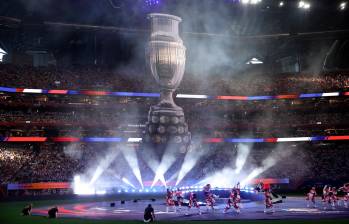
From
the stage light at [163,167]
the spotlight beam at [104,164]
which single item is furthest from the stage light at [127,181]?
the spotlight beam at [104,164]

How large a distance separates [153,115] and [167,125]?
1462 millimetres

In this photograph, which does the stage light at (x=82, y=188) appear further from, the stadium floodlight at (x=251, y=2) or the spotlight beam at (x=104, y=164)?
the stadium floodlight at (x=251, y=2)

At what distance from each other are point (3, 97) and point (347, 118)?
4373 cm

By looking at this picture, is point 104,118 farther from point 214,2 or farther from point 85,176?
point 214,2

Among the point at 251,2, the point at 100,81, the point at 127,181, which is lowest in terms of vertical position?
the point at 127,181

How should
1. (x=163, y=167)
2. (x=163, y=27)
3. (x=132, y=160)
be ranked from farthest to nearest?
1. (x=132, y=160)
2. (x=163, y=167)
3. (x=163, y=27)

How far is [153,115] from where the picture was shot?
30125 millimetres

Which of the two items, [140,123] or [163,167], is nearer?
[163,167]

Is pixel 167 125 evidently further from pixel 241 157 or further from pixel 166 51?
pixel 241 157

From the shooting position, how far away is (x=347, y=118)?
155ft

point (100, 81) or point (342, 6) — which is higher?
point (342, 6)

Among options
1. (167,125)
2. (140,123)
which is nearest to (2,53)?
(140,123)

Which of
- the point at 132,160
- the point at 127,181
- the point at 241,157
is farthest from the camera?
the point at 241,157

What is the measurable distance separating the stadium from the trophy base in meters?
0.09
